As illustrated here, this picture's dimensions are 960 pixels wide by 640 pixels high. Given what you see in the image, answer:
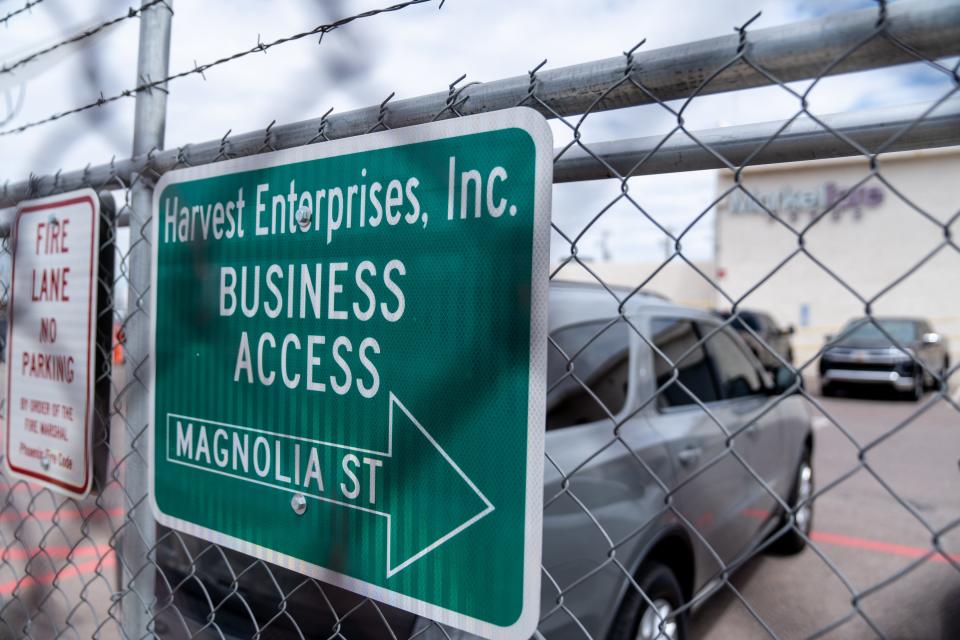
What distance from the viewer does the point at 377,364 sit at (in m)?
1.16

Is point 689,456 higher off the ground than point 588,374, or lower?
lower

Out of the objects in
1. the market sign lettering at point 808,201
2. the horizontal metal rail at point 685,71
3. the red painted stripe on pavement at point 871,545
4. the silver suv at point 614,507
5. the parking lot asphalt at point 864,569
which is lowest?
the red painted stripe on pavement at point 871,545

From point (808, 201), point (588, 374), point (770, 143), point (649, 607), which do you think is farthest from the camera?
point (808, 201)

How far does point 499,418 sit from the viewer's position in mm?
1031

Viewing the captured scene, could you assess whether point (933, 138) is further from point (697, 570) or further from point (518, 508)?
point (697, 570)

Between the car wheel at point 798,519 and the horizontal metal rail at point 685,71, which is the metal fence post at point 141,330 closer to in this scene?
the horizontal metal rail at point 685,71

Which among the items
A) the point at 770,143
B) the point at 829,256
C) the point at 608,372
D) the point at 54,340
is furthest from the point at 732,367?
the point at 829,256

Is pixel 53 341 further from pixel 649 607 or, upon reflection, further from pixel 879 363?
pixel 879 363

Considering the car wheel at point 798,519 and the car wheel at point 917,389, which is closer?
the car wheel at point 798,519

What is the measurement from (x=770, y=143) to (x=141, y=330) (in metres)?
1.46

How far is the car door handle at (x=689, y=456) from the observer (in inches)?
111

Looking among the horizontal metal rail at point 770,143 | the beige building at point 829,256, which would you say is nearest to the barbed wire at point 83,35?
the horizontal metal rail at point 770,143

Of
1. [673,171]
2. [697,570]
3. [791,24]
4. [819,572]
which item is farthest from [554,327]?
[819,572]

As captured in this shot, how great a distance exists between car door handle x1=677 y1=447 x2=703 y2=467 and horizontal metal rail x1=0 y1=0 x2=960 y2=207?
204 cm
